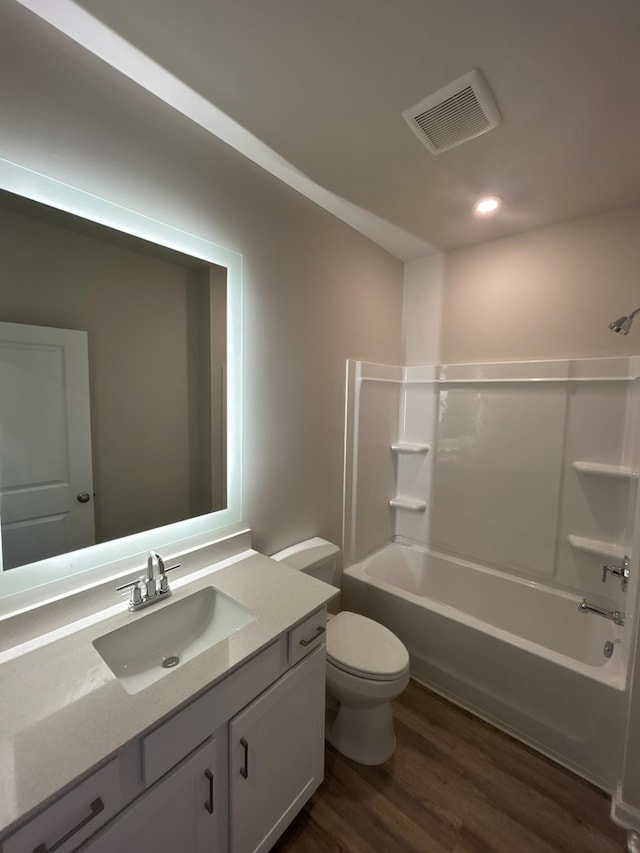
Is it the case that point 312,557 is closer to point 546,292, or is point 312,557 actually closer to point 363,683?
point 363,683

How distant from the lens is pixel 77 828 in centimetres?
65

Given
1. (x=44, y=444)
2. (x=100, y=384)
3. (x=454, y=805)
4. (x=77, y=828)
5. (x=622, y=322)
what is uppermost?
(x=622, y=322)

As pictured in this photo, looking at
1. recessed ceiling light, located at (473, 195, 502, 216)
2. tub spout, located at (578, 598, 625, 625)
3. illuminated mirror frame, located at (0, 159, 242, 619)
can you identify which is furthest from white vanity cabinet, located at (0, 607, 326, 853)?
recessed ceiling light, located at (473, 195, 502, 216)

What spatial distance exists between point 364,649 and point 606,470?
5.05 ft

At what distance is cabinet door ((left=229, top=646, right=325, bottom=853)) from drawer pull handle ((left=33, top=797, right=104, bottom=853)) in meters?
0.32

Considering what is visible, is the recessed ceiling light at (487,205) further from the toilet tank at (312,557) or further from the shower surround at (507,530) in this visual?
the toilet tank at (312,557)

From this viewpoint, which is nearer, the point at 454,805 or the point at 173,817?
the point at 173,817

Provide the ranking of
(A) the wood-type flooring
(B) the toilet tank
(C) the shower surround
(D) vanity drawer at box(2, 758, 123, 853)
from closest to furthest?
(D) vanity drawer at box(2, 758, 123, 853)
(A) the wood-type flooring
(C) the shower surround
(B) the toilet tank

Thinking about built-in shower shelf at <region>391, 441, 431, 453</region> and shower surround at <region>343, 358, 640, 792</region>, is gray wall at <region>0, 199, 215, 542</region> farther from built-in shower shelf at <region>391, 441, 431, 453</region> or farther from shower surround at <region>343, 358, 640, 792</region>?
built-in shower shelf at <region>391, 441, 431, 453</region>

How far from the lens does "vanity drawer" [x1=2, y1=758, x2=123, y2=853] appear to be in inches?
23.3

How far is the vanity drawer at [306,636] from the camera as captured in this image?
1096 millimetres

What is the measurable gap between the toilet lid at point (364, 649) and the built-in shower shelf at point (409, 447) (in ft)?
3.93

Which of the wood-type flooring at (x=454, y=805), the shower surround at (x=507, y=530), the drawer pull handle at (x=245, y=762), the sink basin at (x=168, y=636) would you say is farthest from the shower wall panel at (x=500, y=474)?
the drawer pull handle at (x=245, y=762)

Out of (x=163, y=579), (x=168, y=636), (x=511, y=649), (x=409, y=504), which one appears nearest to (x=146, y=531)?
(x=163, y=579)
